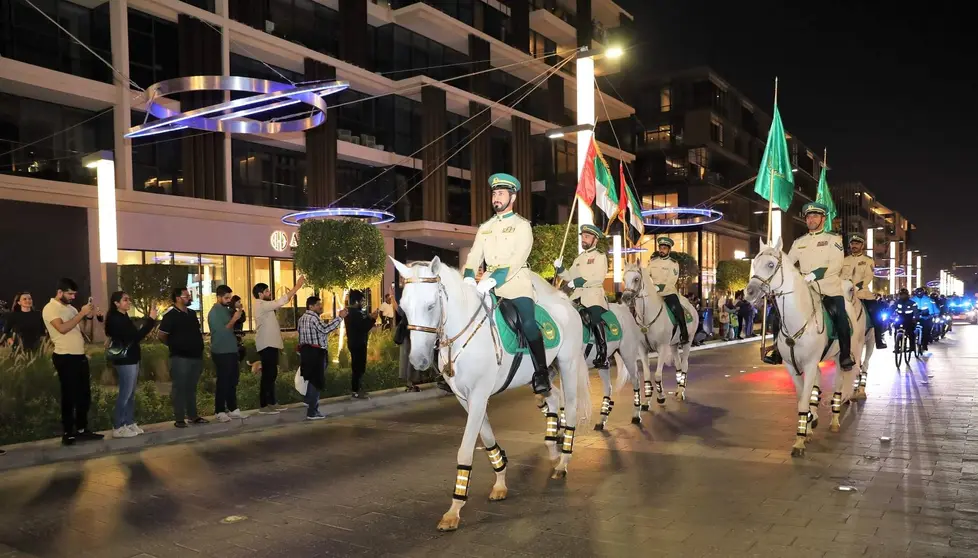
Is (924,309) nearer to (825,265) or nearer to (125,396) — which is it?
(825,265)

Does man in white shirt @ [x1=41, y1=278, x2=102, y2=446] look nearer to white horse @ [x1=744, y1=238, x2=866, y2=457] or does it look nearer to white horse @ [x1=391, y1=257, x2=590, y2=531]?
white horse @ [x1=391, y1=257, x2=590, y2=531]

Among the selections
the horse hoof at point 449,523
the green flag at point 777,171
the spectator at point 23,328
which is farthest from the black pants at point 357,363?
the green flag at point 777,171

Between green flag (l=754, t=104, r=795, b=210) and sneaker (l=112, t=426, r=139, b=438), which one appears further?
green flag (l=754, t=104, r=795, b=210)

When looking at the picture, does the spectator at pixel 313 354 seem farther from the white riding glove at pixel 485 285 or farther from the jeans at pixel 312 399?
the white riding glove at pixel 485 285

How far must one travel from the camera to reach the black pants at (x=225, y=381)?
1109cm

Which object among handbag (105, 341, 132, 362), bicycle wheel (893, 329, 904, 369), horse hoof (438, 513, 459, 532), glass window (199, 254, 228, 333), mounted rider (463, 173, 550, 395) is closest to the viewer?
horse hoof (438, 513, 459, 532)

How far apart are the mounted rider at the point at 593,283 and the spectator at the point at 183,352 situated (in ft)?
19.3

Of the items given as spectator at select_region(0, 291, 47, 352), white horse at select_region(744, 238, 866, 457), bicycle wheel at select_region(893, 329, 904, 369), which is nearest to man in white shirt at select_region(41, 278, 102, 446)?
spectator at select_region(0, 291, 47, 352)

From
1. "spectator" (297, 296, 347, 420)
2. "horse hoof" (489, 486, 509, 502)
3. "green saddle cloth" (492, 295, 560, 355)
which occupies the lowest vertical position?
"horse hoof" (489, 486, 509, 502)

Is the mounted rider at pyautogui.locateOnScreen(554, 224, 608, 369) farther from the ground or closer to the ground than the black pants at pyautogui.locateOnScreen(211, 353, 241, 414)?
farther from the ground

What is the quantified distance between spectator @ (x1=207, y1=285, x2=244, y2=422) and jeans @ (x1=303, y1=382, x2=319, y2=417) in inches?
43.8

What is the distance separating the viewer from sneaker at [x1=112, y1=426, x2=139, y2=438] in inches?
385

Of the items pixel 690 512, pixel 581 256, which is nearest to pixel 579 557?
pixel 690 512

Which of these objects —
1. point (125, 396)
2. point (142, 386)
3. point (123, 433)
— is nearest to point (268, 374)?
point (125, 396)
